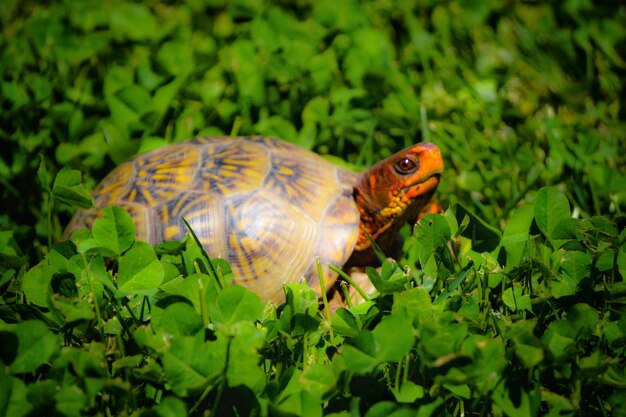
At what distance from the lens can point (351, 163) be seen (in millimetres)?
2520

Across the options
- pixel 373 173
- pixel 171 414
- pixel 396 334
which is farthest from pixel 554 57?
pixel 171 414

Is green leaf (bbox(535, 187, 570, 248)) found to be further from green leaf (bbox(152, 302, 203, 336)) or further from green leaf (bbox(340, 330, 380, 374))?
green leaf (bbox(152, 302, 203, 336))

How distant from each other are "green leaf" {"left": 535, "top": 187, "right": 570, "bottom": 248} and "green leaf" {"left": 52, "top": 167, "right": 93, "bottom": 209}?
125cm

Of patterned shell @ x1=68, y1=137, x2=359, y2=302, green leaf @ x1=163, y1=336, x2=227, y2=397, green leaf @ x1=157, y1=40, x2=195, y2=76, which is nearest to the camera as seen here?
green leaf @ x1=163, y1=336, x2=227, y2=397

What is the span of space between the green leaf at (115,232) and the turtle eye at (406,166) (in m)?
0.85

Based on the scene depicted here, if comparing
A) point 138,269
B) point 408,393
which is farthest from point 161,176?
point 408,393

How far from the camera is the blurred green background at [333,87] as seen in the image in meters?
2.30

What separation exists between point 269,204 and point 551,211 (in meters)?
0.84

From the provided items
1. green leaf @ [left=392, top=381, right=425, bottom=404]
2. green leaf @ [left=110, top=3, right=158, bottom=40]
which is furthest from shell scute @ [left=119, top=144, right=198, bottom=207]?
green leaf @ [left=110, top=3, right=158, bottom=40]

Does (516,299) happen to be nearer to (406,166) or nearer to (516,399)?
(516,399)

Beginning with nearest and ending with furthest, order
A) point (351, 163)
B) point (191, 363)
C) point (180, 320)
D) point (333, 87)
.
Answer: point (191, 363) → point (180, 320) → point (351, 163) → point (333, 87)

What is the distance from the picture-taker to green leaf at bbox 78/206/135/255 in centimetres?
157

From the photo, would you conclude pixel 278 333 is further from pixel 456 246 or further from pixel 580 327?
→ pixel 580 327

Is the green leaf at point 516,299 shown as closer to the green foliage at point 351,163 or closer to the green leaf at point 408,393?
the green foliage at point 351,163
